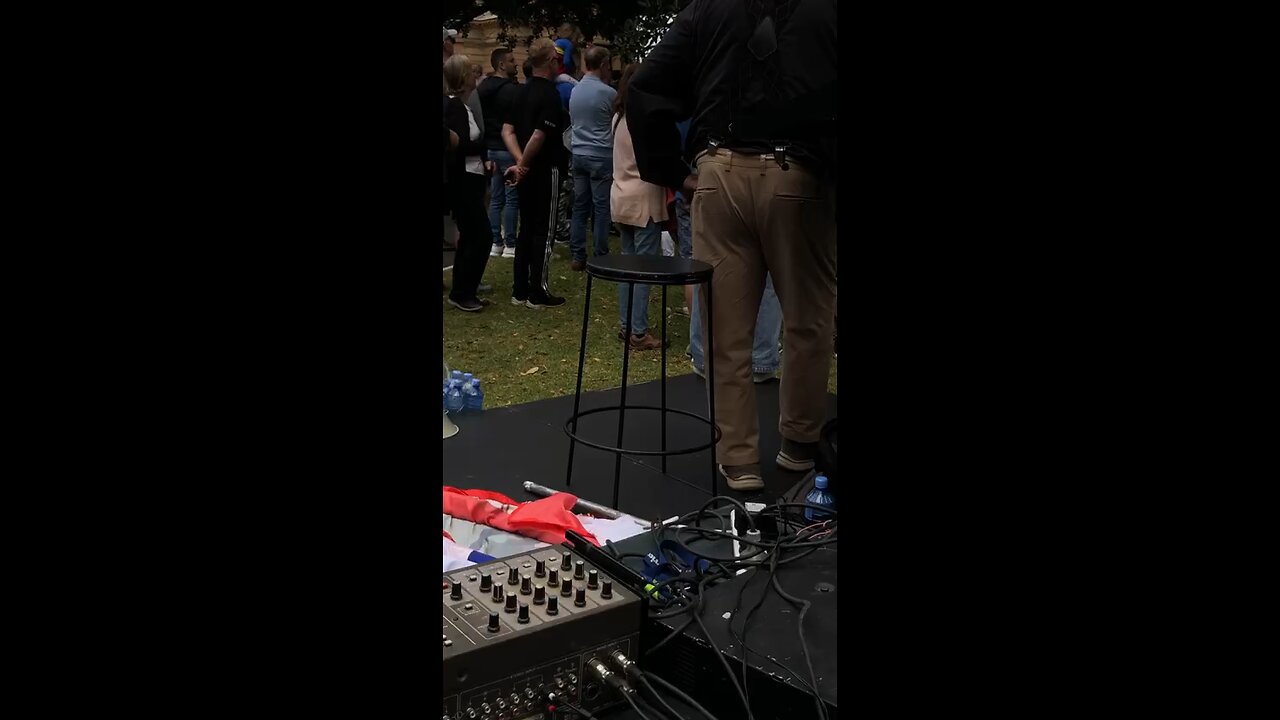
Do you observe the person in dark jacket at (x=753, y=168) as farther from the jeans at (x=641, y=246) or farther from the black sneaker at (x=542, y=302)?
the black sneaker at (x=542, y=302)

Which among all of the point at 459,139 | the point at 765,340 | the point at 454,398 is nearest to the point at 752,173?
the point at 454,398

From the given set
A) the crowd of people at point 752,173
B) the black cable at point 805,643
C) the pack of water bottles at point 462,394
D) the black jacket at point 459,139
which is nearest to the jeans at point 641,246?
the black jacket at point 459,139

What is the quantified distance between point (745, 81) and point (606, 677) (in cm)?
225

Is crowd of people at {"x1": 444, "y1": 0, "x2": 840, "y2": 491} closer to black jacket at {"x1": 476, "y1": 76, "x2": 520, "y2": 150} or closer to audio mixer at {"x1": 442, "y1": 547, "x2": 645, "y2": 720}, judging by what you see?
audio mixer at {"x1": 442, "y1": 547, "x2": 645, "y2": 720}

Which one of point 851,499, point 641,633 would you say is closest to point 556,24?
point 641,633

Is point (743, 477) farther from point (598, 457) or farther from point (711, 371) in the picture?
point (598, 457)

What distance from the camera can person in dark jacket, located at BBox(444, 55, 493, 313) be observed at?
289 inches

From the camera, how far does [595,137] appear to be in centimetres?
802

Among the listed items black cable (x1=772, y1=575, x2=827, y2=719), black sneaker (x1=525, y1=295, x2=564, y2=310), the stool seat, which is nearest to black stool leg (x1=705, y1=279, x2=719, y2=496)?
the stool seat

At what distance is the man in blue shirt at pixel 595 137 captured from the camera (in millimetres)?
7871

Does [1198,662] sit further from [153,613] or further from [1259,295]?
[153,613]

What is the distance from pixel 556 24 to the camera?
19.7 metres

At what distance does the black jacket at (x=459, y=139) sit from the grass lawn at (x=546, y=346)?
1.11 metres

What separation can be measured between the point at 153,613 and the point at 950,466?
414mm
